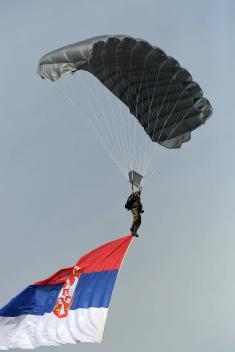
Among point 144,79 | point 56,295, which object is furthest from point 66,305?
point 144,79

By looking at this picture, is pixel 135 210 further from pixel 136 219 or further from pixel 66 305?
pixel 66 305

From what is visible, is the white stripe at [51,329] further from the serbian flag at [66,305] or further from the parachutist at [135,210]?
the parachutist at [135,210]

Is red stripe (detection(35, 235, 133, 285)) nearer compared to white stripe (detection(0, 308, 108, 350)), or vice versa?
white stripe (detection(0, 308, 108, 350))

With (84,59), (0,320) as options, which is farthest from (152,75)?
(0,320)

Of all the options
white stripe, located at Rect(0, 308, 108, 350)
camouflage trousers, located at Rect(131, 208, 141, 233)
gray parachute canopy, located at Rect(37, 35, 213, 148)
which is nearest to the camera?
gray parachute canopy, located at Rect(37, 35, 213, 148)

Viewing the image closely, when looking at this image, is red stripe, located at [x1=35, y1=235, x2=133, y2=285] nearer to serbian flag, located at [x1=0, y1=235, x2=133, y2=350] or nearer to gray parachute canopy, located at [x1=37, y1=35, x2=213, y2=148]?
serbian flag, located at [x1=0, y1=235, x2=133, y2=350]

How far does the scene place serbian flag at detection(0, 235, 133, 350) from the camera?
98.7ft

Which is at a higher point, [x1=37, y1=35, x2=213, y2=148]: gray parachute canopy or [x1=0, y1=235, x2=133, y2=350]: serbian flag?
[x1=37, y1=35, x2=213, y2=148]: gray parachute canopy

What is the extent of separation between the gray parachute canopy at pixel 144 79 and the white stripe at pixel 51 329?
595cm

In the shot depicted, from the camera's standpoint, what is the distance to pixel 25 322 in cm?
3102

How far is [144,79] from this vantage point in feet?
105

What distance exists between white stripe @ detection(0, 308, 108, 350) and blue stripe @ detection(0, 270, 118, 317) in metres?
0.18

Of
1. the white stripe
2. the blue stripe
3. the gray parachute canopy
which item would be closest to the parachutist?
the blue stripe

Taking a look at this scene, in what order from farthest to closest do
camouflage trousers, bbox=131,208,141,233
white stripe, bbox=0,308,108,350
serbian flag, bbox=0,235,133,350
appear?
1. camouflage trousers, bbox=131,208,141,233
2. serbian flag, bbox=0,235,133,350
3. white stripe, bbox=0,308,108,350
